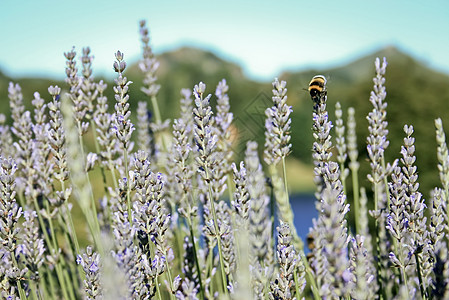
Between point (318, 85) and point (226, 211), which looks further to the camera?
point (318, 85)

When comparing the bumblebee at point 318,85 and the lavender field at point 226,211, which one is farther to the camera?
the bumblebee at point 318,85

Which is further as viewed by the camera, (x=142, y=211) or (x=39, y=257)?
(x=39, y=257)

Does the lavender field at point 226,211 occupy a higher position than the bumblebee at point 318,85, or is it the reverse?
the bumblebee at point 318,85

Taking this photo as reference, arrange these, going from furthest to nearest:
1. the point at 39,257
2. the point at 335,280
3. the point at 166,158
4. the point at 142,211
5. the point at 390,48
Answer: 1. the point at 390,48
2. the point at 166,158
3. the point at 39,257
4. the point at 142,211
5. the point at 335,280

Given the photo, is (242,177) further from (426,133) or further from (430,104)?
(430,104)

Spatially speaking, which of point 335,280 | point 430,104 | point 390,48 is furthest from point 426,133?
point 390,48

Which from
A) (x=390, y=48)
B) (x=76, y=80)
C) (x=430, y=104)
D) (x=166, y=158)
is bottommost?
(x=166, y=158)

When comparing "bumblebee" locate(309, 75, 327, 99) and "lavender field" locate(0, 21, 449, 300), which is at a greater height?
"bumblebee" locate(309, 75, 327, 99)

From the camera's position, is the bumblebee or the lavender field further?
the bumblebee

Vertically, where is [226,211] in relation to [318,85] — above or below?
below

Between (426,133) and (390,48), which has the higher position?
(390,48)

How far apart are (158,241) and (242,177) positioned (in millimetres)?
352

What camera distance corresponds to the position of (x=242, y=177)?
1403 millimetres

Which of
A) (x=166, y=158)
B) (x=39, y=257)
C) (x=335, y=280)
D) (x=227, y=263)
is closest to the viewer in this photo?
(x=335, y=280)
